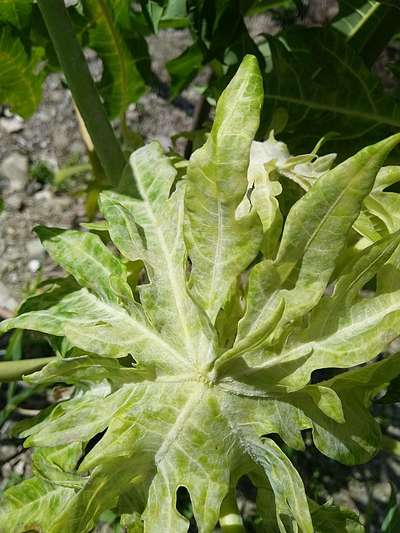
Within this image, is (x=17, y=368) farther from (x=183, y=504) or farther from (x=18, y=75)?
(x=183, y=504)

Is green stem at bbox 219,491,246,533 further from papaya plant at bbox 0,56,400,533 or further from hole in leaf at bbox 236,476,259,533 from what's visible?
hole in leaf at bbox 236,476,259,533

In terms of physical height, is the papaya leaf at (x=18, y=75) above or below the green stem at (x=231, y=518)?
above

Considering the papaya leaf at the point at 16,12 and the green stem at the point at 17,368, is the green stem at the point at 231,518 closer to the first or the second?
the green stem at the point at 17,368

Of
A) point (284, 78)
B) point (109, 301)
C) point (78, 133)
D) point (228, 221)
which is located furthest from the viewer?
point (78, 133)

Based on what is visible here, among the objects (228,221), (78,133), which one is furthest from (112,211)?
(78,133)

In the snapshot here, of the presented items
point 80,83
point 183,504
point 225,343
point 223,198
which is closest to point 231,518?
point 225,343

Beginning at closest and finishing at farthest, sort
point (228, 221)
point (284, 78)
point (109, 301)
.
A: point (228, 221) < point (109, 301) < point (284, 78)

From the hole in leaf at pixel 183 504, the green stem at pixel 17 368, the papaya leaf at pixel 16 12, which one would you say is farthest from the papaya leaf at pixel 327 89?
the hole in leaf at pixel 183 504

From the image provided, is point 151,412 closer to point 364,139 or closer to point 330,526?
point 330,526
